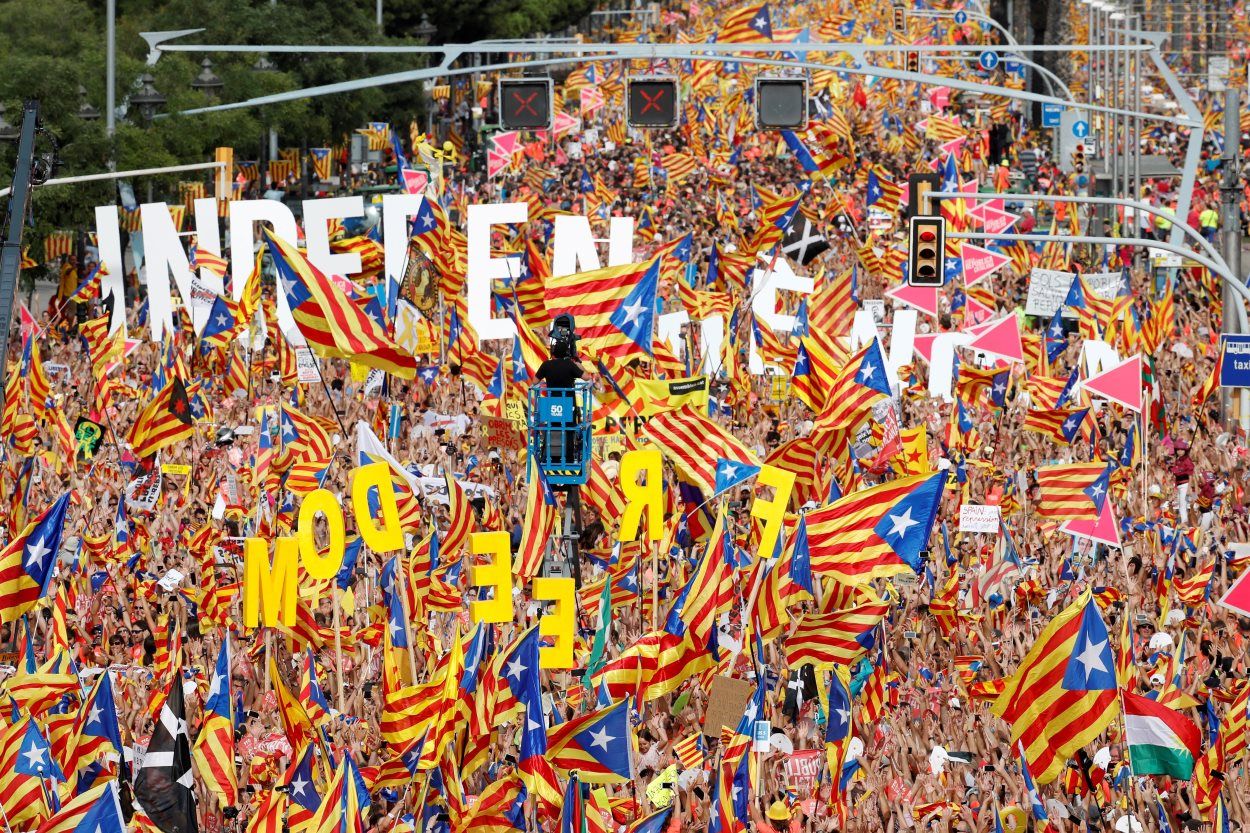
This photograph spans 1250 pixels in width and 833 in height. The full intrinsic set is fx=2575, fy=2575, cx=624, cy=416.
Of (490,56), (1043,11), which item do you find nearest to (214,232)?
(1043,11)

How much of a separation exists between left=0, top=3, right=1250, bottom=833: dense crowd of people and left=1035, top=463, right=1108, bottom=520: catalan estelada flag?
0.09 metres

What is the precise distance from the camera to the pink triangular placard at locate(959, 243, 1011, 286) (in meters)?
31.5

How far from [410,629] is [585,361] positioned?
744cm

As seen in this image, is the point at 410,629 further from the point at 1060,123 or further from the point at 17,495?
the point at 1060,123

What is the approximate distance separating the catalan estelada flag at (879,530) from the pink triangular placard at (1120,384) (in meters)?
6.71

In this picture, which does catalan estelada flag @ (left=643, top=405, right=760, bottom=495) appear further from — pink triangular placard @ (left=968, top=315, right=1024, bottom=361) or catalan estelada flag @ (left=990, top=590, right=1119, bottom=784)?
pink triangular placard @ (left=968, top=315, right=1024, bottom=361)

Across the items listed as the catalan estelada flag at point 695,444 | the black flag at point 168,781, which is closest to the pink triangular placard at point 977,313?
the catalan estelada flag at point 695,444

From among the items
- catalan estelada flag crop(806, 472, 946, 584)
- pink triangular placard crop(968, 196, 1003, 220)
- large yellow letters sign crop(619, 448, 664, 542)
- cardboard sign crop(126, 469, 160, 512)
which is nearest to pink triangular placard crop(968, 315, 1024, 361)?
cardboard sign crop(126, 469, 160, 512)

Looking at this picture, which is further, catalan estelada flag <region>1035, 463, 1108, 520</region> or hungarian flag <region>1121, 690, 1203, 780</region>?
catalan estelada flag <region>1035, 463, 1108, 520</region>

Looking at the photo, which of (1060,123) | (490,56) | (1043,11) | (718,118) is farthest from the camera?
(490,56)

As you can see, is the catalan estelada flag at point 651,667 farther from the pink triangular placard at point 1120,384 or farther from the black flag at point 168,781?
the pink triangular placard at point 1120,384

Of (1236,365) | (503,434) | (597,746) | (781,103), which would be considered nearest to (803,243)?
(781,103)

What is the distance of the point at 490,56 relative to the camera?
80.8 metres

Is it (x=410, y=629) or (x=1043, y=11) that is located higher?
(x=1043, y=11)
